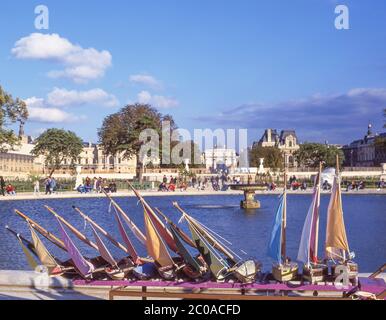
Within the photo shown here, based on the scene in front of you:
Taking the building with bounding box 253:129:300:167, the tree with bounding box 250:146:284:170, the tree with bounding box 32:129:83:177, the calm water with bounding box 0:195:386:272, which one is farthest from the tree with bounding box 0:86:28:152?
the building with bounding box 253:129:300:167

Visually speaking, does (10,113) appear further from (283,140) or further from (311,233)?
(283,140)

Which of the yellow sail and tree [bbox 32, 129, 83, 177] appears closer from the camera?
the yellow sail

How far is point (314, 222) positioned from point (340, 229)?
53 cm

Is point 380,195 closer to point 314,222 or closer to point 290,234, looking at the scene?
point 290,234

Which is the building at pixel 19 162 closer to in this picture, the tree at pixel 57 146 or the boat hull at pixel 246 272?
the tree at pixel 57 146

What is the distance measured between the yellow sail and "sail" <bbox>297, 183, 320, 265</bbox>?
7.82ft

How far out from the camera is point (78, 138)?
9919cm

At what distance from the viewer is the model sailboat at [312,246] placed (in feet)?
34.1

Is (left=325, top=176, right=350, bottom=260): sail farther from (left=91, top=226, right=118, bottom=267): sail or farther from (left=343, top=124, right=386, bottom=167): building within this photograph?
(left=343, top=124, right=386, bottom=167): building

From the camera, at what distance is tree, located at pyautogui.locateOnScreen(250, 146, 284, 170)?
118m

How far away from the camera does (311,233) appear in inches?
429

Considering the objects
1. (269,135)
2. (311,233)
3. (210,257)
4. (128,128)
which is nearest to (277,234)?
(311,233)
